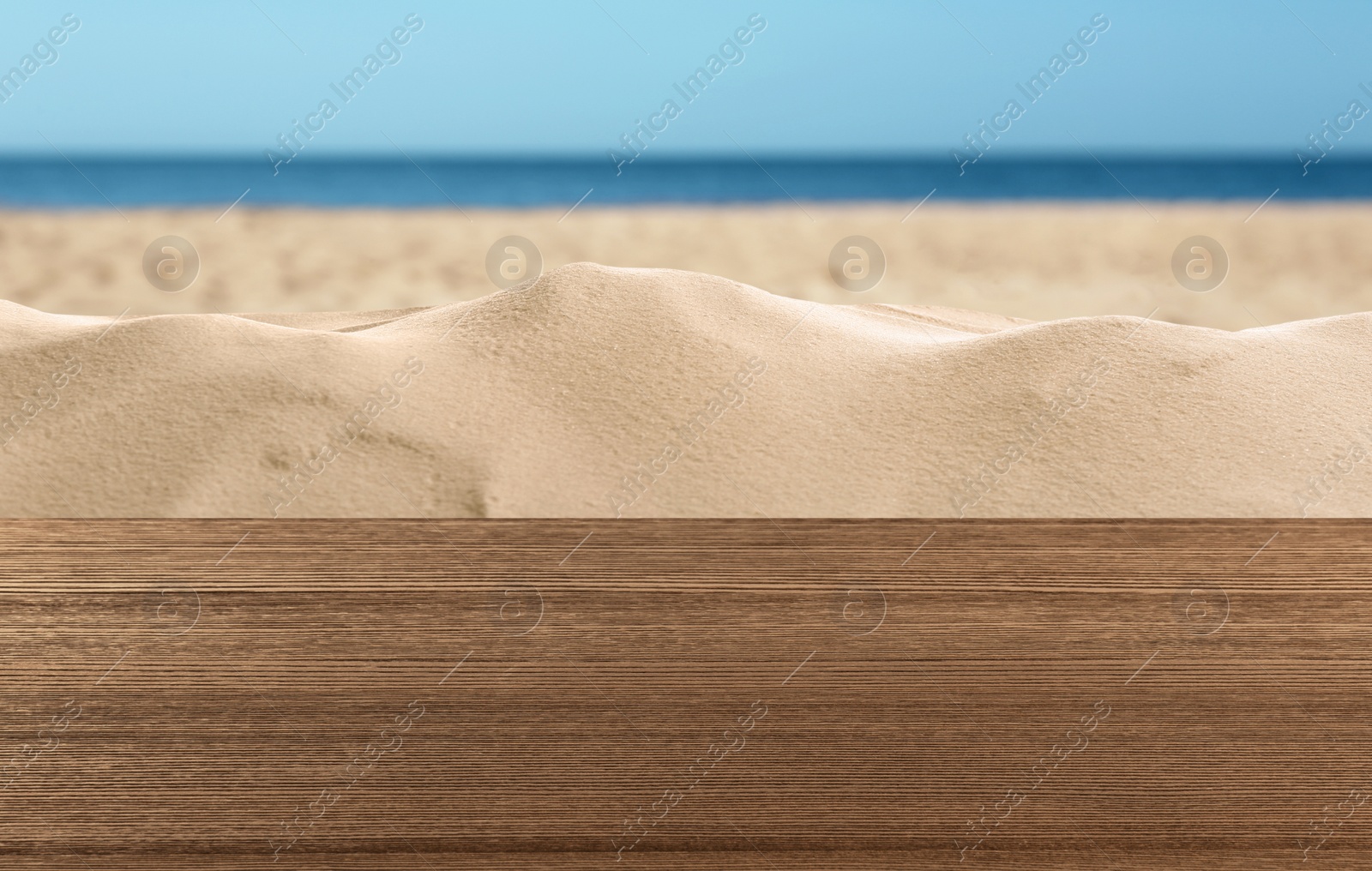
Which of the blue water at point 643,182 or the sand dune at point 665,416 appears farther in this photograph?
the blue water at point 643,182

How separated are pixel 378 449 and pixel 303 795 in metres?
0.41

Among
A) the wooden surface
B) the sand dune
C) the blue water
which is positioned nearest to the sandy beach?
the sand dune

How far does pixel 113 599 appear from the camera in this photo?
2.75 ft

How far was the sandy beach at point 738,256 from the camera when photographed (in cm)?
353

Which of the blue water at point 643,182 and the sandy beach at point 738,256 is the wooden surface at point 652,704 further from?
the blue water at point 643,182

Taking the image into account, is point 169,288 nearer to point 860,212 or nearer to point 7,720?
point 7,720

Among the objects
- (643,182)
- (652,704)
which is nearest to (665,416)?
(652,704)

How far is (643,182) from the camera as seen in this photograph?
19.1m

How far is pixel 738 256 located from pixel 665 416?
381cm

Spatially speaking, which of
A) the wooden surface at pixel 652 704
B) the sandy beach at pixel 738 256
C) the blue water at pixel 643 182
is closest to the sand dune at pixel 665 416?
the wooden surface at pixel 652 704

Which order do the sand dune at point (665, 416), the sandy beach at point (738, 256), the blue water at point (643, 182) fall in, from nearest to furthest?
the sand dune at point (665, 416), the sandy beach at point (738, 256), the blue water at point (643, 182)

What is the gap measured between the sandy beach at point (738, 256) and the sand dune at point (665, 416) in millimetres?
1590

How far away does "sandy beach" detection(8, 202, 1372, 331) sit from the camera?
11.6 feet

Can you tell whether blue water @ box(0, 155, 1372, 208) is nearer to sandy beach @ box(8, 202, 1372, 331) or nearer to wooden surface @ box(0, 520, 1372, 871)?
sandy beach @ box(8, 202, 1372, 331)
